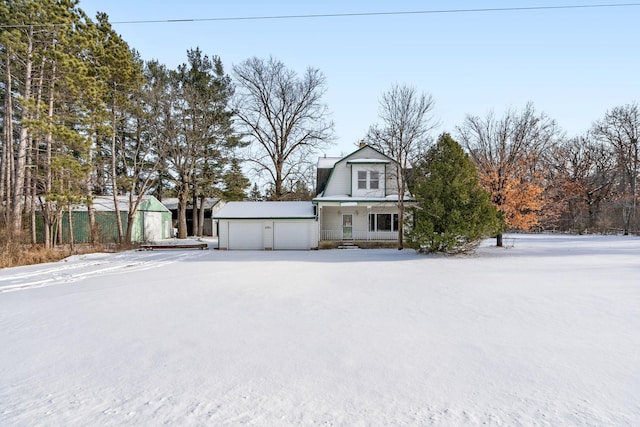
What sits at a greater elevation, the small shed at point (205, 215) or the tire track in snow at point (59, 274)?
the small shed at point (205, 215)

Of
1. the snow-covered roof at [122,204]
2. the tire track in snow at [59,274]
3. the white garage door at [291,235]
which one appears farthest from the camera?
the snow-covered roof at [122,204]

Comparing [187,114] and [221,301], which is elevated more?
[187,114]

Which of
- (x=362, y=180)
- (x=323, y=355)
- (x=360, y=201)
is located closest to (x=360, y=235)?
(x=360, y=201)

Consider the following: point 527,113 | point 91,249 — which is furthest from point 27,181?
point 527,113

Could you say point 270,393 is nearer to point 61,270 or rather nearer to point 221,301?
point 221,301

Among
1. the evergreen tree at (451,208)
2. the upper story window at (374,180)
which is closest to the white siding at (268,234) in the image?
the upper story window at (374,180)

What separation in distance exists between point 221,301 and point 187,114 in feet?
87.0

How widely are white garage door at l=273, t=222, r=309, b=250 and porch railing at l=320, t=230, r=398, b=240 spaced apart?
176 cm

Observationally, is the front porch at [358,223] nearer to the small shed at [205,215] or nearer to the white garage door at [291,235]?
the white garage door at [291,235]

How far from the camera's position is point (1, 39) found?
15.0 metres

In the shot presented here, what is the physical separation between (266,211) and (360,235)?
6278mm

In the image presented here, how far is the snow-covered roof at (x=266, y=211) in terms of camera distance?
2338cm

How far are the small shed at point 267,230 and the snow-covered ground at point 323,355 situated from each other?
14.0 metres

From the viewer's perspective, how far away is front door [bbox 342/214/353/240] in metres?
25.1
